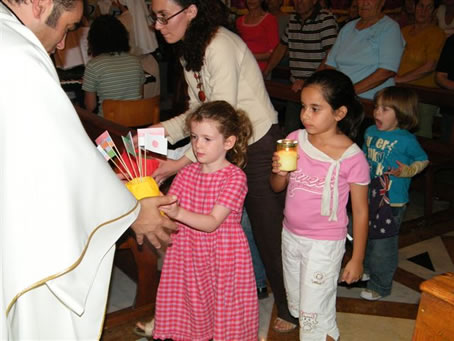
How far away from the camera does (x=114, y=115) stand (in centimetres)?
398

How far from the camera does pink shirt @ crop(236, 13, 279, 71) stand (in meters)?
5.66

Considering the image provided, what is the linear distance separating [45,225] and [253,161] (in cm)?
135

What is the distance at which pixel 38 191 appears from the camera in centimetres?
162

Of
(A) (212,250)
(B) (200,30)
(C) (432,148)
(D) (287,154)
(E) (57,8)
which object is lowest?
(C) (432,148)

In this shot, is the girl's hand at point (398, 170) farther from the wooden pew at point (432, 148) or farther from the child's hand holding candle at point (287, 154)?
the wooden pew at point (432, 148)

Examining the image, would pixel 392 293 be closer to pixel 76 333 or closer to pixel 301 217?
pixel 301 217

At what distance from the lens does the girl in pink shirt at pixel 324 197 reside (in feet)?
8.17

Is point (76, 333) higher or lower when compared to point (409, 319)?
higher

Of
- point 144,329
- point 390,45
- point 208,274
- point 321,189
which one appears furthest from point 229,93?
point 390,45

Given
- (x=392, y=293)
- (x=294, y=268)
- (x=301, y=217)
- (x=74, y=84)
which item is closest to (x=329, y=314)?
(x=294, y=268)

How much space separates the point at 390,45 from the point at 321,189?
192 cm

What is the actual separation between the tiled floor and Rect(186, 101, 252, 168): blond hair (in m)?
1.09

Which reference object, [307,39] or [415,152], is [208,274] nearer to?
[415,152]

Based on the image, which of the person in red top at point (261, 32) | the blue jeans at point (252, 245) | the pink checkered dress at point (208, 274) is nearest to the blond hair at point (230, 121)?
the pink checkered dress at point (208, 274)
